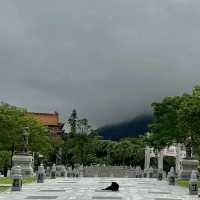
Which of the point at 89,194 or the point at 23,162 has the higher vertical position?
the point at 23,162

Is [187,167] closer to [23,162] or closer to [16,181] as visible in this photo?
[23,162]

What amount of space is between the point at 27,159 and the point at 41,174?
13.6 m

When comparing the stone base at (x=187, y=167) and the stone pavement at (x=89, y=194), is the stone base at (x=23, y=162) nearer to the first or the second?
the stone base at (x=187, y=167)

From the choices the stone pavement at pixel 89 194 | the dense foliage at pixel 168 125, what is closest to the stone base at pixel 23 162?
the dense foliage at pixel 168 125

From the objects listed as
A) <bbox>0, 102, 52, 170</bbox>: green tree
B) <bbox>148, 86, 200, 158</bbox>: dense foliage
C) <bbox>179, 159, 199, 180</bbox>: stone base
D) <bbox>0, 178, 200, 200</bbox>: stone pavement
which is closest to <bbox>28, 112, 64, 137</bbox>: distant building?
<bbox>0, 102, 52, 170</bbox>: green tree

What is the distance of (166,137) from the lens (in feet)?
200

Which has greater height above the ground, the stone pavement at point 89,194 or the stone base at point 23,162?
the stone base at point 23,162

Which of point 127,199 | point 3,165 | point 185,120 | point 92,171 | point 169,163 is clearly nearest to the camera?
point 127,199

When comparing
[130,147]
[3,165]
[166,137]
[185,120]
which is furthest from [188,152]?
[130,147]

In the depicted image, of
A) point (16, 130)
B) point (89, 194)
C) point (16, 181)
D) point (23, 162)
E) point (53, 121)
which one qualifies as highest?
point (53, 121)

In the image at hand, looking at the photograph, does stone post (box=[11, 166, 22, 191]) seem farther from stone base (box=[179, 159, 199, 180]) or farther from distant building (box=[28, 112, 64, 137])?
distant building (box=[28, 112, 64, 137])

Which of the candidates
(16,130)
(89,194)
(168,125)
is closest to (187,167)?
(168,125)

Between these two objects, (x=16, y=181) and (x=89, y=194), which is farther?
(x=16, y=181)

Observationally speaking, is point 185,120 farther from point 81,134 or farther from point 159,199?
point 81,134
